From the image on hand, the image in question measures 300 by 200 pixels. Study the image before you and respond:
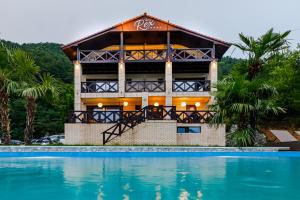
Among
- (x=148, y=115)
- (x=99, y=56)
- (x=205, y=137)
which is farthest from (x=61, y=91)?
(x=205, y=137)

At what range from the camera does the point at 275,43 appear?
53.8 ft

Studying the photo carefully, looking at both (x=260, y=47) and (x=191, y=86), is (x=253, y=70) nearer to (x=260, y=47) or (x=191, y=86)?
(x=260, y=47)

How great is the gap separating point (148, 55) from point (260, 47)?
7388mm

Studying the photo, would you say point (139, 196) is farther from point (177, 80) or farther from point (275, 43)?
point (177, 80)

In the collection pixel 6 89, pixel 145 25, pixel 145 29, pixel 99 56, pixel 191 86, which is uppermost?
pixel 145 25

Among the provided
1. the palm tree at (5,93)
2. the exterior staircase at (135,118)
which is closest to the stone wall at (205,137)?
the exterior staircase at (135,118)

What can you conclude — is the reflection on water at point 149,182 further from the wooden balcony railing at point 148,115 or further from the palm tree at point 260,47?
the palm tree at point 260,47

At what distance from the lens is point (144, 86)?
20.3 metres

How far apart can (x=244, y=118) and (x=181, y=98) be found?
582 centimetres

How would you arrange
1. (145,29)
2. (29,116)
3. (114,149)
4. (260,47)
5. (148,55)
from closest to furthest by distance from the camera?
(114,149) < (260,47) < (29,116) < (145,29) < (148,55)

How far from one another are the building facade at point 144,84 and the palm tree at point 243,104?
114cm

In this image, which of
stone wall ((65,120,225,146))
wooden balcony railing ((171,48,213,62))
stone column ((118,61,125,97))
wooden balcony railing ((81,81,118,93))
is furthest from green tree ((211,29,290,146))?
wooden balcony railing ((81,81,118,93))

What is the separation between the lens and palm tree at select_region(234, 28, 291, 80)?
16.2 metres

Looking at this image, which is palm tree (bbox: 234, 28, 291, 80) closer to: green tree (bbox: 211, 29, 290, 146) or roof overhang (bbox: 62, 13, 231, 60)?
green tree (bbox: 211, 29, 290, 146)
